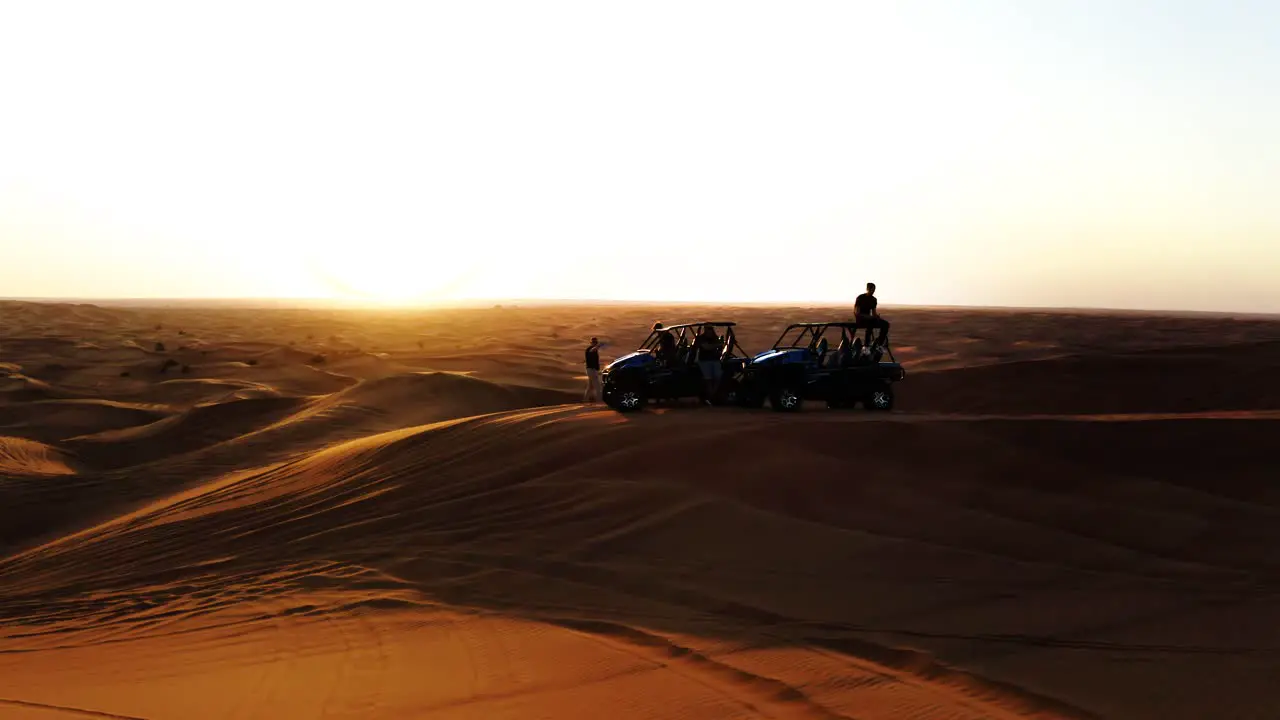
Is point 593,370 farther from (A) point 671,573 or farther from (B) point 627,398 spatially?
(A) point 671,573

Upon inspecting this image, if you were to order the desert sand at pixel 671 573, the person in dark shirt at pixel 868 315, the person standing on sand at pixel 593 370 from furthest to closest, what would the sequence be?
the person standing on sand at pixel 593 370, the person in dark shirt at pixel 868 315, the desert sand at pixel 671 573

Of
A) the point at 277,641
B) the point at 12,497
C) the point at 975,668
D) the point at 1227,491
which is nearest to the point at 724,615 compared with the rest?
the point at 975,668

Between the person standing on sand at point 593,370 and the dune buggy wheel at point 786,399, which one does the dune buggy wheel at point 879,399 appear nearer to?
the dune buggy wheel at point 786,399

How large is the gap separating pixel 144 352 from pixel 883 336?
128 ft

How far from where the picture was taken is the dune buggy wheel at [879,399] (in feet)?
57.5

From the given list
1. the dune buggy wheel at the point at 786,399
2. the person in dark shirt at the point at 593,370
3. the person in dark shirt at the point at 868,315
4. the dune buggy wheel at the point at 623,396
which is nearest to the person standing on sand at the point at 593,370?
the person in dark shirt at the point at 593,370

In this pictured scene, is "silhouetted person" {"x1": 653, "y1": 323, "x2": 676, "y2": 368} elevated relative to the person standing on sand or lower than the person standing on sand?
elevated

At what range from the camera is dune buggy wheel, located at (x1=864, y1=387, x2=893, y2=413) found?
1753 cm

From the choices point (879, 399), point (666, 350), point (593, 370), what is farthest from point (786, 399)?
point (593, 370)

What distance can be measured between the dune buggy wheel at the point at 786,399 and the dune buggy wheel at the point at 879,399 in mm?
1422

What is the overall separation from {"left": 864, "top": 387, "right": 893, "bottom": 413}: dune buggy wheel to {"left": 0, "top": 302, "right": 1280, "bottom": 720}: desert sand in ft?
3.28

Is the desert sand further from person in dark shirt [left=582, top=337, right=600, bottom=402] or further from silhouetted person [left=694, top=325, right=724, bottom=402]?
person in dark shirt [left=582, top=337, right=600, bottom=402]

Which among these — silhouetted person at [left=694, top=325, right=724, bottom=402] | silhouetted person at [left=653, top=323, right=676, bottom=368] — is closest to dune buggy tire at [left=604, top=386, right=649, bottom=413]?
silhouetted person at [left=653, top=323, right=676, bottom=368]

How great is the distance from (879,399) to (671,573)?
8982 millimetres
